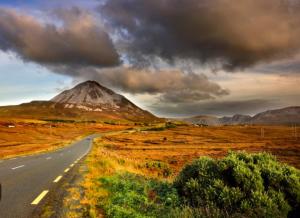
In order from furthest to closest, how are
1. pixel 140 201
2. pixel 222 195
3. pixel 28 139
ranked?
pixel 28 139
pixel 140 201
pixel 222 195

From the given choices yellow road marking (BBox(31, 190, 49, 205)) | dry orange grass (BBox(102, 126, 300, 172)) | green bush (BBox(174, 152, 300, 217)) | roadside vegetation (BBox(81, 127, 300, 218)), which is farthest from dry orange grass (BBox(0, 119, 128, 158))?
green bush (BBox(174, 152, 300, 217))

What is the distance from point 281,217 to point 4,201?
25.0 feet

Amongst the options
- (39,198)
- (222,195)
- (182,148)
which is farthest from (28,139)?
(222,195)

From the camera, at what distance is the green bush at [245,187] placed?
777cm

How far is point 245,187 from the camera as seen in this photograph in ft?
27.3

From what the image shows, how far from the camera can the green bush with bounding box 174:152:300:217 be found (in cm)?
777

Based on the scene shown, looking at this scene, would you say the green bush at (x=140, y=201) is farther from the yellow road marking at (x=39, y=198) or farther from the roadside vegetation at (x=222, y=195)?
the yellow road marking at (x=39, y=198)

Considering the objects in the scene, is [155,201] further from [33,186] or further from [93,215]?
[33,186]

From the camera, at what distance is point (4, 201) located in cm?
1008

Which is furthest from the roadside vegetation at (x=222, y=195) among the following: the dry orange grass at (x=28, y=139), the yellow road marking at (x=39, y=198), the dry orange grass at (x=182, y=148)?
the dry orange grass at (x=28, y=139)

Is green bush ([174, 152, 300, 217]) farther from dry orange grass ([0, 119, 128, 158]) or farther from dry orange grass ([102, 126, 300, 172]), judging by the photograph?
dry orange grass ([0, 119, 128, 158])

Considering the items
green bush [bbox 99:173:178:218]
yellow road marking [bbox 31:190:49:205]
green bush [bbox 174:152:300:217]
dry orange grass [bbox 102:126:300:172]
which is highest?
green bush [bbox 174:152:300:217]

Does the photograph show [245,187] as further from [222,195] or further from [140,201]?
[140,201]

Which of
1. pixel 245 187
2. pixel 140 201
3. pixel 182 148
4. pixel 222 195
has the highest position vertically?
pixel 245 187
